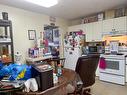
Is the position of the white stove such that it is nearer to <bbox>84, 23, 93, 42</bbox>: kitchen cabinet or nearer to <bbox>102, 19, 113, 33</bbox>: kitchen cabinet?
<bbox>102, 19, 113, 33</bbox>: kitchen cabinet

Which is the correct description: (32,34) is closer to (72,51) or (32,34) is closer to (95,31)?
(72,51)

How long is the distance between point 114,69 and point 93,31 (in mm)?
1600

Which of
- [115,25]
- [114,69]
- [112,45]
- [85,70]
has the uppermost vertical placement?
[115,25]

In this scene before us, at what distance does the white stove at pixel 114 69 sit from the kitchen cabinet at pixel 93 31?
2.75ft

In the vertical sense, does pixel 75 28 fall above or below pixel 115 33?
above

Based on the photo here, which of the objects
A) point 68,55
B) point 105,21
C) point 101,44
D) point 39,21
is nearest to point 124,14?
point 105,21

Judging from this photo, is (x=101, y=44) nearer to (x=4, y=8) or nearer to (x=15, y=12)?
(x=15, y=12)

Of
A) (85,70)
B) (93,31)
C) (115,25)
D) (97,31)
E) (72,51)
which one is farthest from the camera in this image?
(72,51)

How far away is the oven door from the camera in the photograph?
3622mm

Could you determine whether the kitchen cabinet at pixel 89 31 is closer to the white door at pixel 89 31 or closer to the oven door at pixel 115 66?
the white door at pixel 89 31

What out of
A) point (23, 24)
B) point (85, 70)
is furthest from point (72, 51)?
point (85, 70)

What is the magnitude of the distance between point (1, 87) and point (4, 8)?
2.86m

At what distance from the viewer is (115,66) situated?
12.4 feet

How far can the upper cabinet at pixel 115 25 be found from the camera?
385 cm
